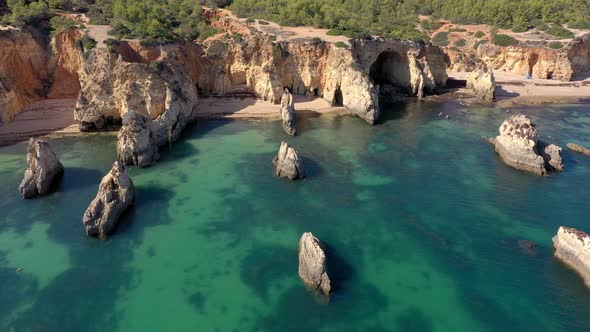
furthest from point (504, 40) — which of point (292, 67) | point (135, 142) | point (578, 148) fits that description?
point (135, 142)

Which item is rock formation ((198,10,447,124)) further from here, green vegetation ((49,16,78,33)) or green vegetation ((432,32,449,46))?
green vegetation ((432,32,449,46))

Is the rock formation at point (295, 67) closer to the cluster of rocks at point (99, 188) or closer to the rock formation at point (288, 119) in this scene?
the rock formation at point (288, 119)

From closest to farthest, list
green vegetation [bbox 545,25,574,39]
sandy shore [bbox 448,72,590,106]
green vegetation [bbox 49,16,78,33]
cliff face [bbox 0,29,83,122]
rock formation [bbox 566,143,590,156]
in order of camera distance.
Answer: rock formation [bbox 566,143,590,156] < cliff face [bbox 0,29,83,122] < green vegetation [bbox 49,16,78,33] < sandy shore [bbox 448,72,590,106] < green vegetation [bbox 545,25,574,39]

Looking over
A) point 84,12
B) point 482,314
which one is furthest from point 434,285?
point 84,12

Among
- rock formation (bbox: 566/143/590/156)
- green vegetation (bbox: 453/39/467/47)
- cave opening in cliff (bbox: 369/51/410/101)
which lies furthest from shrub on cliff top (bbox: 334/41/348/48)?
green vegetation (bbox: 453/39/467/47)

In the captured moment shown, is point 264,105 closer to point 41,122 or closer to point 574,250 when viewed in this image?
point 41,122
